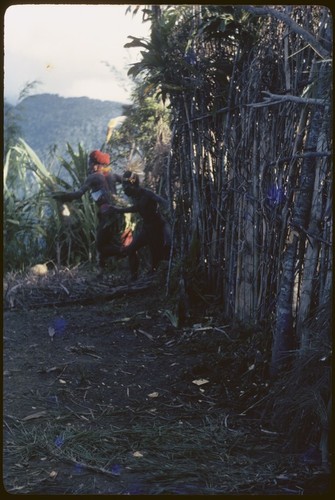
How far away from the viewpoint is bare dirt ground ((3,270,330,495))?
3.02 meters

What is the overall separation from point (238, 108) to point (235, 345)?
1.55m

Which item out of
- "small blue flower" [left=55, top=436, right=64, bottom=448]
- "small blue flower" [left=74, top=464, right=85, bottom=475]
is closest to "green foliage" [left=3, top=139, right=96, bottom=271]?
"small blue flower" [left=55, top=436, right=64, bottom=448]

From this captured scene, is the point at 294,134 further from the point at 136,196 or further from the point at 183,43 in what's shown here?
the point at 136,196

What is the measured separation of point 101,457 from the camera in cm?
325

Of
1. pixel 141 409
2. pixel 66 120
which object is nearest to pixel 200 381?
pixel 141 409

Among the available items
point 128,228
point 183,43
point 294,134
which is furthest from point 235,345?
point 128,228

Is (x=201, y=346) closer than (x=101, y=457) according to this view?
No

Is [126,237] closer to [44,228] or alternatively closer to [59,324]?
[44,228]

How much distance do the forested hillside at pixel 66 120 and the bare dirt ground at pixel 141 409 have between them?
51.1 ft

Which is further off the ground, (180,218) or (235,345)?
(180,218)

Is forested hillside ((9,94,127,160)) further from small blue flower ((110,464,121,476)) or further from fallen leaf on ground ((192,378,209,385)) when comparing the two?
small blue flower ((110,464,121,476))

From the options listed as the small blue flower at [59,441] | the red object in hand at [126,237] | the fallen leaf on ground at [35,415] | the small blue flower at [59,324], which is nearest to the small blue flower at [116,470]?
the small blue flower at [59,441]

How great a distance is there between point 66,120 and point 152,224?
55.6ft

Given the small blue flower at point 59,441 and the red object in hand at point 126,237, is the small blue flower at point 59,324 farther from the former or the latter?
the red object in hand at point 126,237
